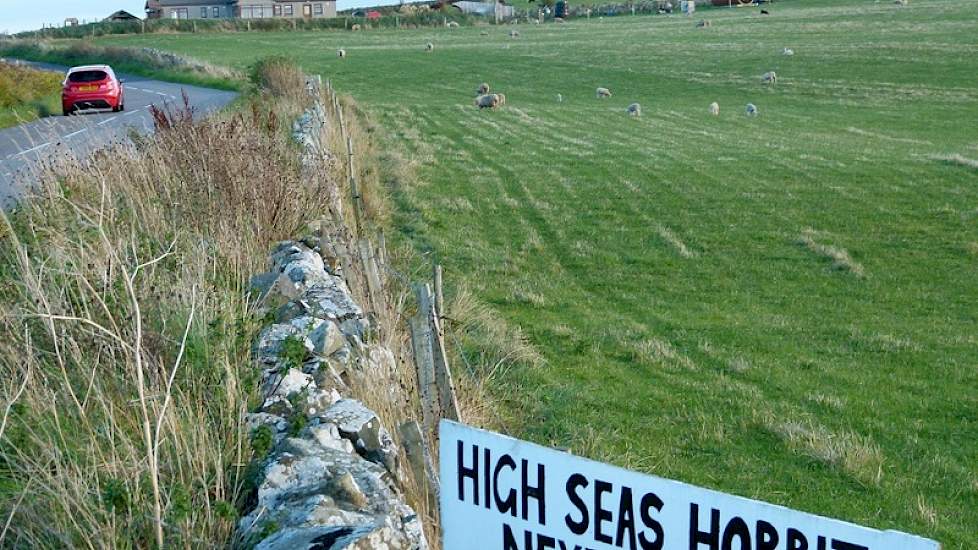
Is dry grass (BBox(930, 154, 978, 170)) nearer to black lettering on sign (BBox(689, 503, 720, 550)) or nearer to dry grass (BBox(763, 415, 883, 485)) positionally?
dry grass (BBox(763, 415, 883, 485))

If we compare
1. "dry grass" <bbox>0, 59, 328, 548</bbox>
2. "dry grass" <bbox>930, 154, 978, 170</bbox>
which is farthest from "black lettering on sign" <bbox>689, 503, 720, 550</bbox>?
"dry grass" <bbox>930, 154, 978, 170</bbox>

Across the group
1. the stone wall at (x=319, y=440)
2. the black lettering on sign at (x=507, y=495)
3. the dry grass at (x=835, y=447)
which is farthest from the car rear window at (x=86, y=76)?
the black lettering on sign at (x=507, y=495)

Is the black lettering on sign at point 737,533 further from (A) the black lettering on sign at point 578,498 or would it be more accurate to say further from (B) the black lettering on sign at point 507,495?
(B) the black lettering on sign at point 507,495

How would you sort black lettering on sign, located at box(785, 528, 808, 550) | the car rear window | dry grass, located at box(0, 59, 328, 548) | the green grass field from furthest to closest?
1. the car rear window
2. the green grass field
3. dry grass, located at box(0, 59, 328, 548)
4. black lettering on sign, located at box(785, 528, 808, 550)

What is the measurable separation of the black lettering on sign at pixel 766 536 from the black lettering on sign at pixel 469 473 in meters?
0.88

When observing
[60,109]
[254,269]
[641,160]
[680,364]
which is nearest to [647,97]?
[641,160]

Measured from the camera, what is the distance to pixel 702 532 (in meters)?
2.66

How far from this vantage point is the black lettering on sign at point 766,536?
100 inches

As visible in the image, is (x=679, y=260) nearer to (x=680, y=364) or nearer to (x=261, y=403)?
(x=680, y=364)

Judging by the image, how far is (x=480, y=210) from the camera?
19.6 meters

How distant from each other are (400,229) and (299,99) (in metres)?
10.1

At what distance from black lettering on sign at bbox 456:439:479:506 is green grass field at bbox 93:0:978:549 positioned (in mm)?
4699

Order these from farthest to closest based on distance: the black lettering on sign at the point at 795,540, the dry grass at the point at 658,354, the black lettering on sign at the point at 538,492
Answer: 1. the dry grass at the point at 658,354
2. the black lettering on sign at the point at 538,492
3. the black lettering on sign at the point at 795,540

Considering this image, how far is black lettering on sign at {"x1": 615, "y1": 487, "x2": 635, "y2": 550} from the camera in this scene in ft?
9.14
